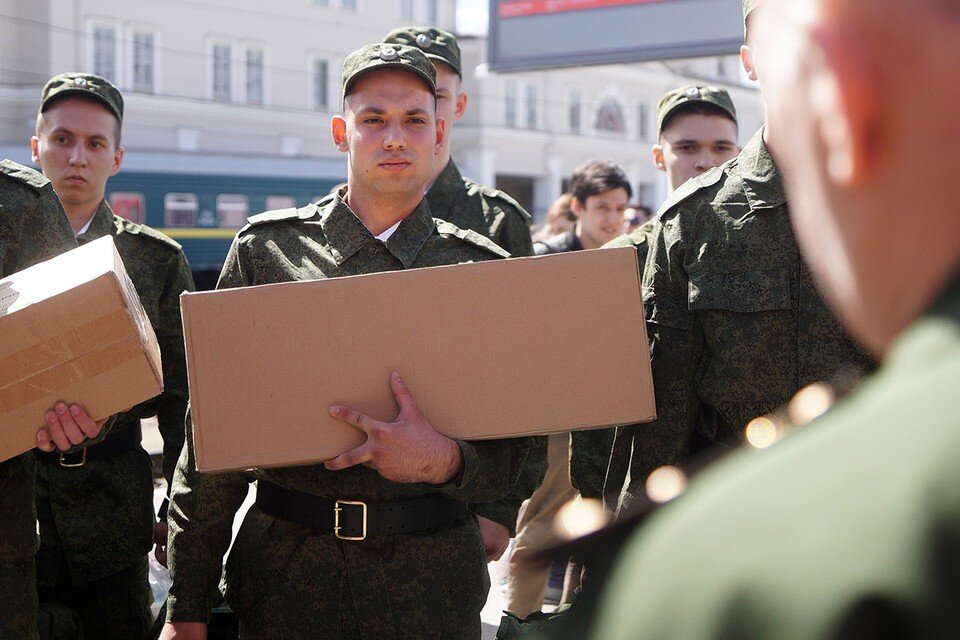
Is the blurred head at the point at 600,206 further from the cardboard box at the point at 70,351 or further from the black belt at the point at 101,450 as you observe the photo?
the cardboard box at the point at 70,351

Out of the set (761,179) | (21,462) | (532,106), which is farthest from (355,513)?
(532,106)

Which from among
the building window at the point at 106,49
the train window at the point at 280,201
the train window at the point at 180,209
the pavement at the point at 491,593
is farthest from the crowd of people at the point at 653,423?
the building window at the point at 106,49

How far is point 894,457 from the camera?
51cm

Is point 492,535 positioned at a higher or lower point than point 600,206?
lower

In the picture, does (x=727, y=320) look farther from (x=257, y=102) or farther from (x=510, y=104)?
(x=510, y=104)

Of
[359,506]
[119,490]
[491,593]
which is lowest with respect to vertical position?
[491,593]

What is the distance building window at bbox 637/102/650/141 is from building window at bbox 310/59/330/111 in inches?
496

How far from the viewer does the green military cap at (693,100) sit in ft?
13.8

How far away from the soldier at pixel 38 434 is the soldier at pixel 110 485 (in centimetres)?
54

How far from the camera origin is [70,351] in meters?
2.23

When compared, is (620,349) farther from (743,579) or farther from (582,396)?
(743,579)

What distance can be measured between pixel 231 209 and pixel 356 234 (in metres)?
18.5

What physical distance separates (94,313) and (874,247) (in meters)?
1.91

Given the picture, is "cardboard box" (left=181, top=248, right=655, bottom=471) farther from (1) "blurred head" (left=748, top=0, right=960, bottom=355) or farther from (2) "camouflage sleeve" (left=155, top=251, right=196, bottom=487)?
(1) "blurred head" (left=748, top=0, right=960, bottom=355)
